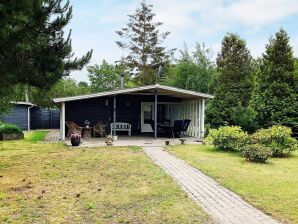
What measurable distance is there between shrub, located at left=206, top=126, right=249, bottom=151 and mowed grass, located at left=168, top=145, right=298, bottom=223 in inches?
15.7

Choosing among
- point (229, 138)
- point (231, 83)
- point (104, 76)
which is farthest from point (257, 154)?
point (104, 76)

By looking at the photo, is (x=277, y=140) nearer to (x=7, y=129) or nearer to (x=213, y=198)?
(x=213, y=198)

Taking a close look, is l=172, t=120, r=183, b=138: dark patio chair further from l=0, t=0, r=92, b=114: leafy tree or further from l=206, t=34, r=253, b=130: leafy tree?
l=0, t=0, r=92, b=114: leafy tree

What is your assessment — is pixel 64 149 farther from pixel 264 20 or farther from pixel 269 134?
pixel 264 20

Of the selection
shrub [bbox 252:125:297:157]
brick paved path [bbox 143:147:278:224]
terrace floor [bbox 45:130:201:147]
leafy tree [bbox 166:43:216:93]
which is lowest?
brick paved path [bbox 143:147:278:224]

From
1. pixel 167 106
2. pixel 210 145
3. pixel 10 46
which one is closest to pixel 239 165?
pixel 210 145

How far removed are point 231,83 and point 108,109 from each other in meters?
8.57

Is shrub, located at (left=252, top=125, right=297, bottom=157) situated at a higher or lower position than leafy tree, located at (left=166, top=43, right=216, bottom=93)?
lower

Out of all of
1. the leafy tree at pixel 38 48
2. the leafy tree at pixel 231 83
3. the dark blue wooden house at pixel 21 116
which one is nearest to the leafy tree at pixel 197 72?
the leafy tree at pixel 231 83

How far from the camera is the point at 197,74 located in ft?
96.1

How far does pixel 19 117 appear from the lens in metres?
28.9

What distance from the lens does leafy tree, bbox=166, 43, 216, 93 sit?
2875 centimetres

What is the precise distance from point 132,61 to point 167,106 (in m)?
19.6

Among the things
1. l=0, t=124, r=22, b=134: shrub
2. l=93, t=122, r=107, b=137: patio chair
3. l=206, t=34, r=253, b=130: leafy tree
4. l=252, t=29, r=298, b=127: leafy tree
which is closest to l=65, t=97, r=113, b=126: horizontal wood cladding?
l=93, t=122, r=107, b=137: patio chair
